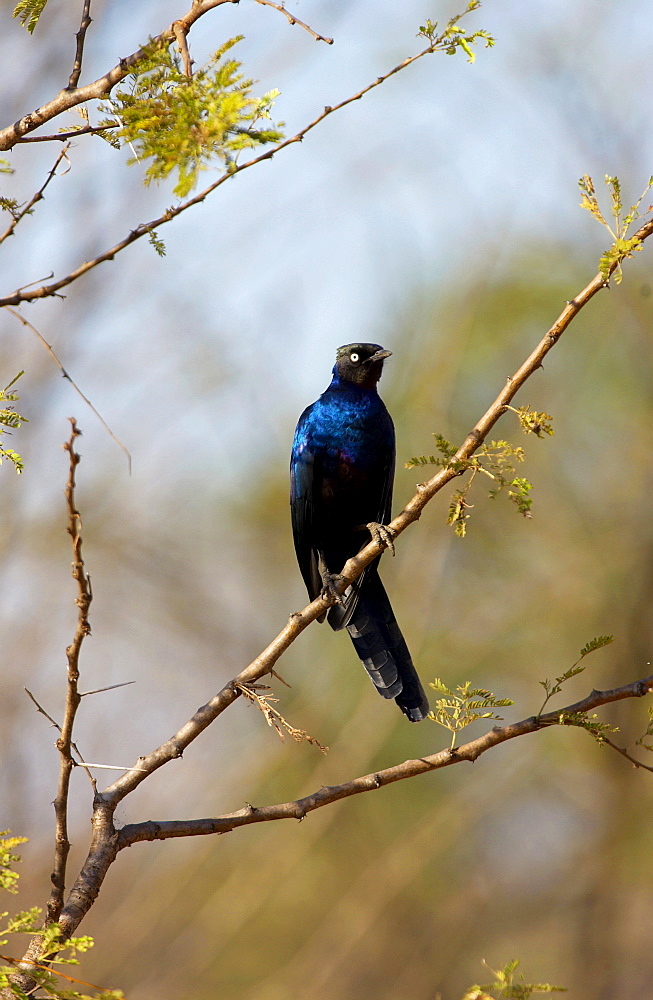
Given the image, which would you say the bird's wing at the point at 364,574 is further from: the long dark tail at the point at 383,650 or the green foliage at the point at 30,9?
the green foliage at the point at 30,9

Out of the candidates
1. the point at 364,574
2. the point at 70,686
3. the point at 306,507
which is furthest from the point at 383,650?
the point at 70,686

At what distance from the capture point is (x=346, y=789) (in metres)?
2.71

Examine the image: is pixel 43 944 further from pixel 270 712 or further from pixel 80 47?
pixel 80 47

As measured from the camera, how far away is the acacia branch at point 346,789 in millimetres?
2605

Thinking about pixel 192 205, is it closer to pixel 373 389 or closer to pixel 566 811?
pixel 373 389

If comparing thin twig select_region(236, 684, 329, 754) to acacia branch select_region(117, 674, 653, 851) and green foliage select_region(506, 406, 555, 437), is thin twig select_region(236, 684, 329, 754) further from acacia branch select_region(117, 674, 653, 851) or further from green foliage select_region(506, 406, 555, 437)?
green foliage select_region(506, 406, 555, 437)

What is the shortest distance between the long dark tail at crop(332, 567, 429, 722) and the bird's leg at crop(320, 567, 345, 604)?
19 centimetres

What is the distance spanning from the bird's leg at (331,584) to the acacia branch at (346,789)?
0.72 metres

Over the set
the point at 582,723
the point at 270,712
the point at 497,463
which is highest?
the point at 497,463

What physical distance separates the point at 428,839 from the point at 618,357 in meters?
6.19

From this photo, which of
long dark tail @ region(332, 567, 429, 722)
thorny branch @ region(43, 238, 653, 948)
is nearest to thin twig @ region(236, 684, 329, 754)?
thorny branch @ region(43, 238, 653, 948)

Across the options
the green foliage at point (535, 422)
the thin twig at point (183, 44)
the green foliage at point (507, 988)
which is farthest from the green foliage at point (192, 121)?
the green foliage at point (507, 988)

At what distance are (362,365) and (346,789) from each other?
2979mm

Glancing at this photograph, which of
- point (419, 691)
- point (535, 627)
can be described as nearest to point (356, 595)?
point (419, 691)
